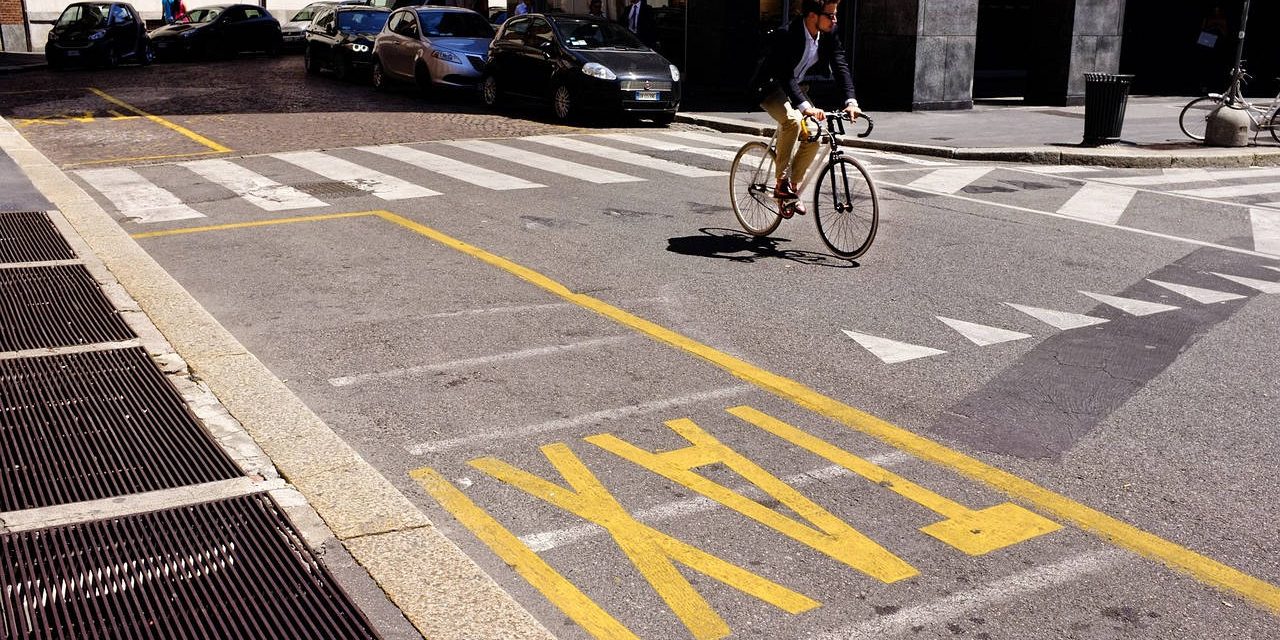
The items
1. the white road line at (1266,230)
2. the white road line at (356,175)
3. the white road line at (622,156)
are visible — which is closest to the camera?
the white road line at (1266,230)

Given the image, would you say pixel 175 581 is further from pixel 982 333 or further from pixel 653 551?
pixel 982 333

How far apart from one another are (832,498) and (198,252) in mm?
6263

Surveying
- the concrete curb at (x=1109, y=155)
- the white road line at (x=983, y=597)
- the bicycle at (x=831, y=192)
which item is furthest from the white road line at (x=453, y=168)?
the white road line at (x=983, y=597)

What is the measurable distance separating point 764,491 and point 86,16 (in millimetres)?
31386

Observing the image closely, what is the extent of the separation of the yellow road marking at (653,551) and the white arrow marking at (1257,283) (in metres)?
5.61

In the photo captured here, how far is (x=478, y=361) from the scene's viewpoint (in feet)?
21.3

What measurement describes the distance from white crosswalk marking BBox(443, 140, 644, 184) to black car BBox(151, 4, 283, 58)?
20549 mm

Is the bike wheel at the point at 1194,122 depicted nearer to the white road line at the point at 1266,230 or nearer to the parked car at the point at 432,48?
the white road line at the point at 1266,230

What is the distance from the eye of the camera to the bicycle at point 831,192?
352 inches

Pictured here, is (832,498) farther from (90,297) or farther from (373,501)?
(90,297)

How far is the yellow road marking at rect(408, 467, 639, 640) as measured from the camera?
3.79 meters

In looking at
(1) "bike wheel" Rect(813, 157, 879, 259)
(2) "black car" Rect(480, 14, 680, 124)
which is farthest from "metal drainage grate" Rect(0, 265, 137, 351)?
(2) "black car" Rect(480, 14, 680, 124)

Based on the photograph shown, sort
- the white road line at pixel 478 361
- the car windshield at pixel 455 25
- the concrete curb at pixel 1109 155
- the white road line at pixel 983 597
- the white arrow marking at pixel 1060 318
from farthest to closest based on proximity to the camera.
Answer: the car windshield at pixel 455 25 < the concrete curb at pixel 1109 155 < the white arrow marking at pixel 1060 318 < the white road line at pixel 478 361 < the white road line at pixel 983 597

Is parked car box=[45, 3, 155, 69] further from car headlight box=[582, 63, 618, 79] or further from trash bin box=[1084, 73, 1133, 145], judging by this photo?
trash bin box=[1084, 73, 1133, 145]
